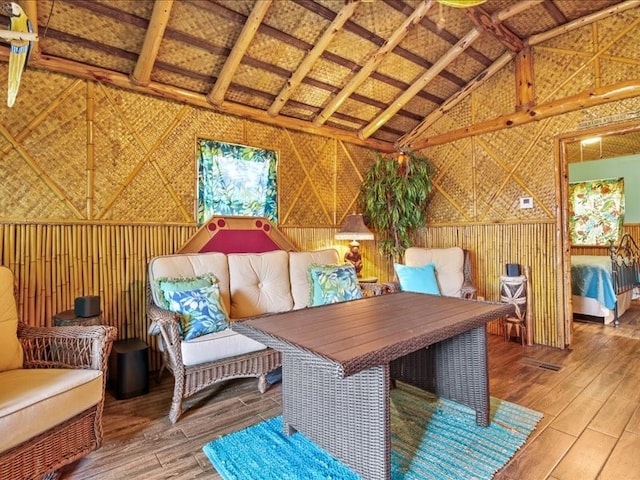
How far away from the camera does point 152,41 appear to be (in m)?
2.54

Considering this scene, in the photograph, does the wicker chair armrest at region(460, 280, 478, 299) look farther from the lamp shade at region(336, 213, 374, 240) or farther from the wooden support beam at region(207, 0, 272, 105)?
the wooden support beam at region(207, 0, 272, 105)

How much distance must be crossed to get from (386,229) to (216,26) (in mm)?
3056

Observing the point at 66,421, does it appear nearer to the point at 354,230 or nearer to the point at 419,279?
the point at 354,230

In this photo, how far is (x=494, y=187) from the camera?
13.3 feet

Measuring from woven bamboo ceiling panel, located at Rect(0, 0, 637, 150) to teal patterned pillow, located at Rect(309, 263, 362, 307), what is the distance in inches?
70.3

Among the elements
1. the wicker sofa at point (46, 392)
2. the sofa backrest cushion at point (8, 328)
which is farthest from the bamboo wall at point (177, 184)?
the wicker sofa at point (46, 392)

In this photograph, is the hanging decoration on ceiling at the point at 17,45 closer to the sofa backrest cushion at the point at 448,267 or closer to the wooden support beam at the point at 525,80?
the sofa backrest cushion at the point at 448,267

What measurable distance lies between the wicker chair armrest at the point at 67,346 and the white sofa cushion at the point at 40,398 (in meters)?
0.10

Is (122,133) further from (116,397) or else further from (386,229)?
(386,229)

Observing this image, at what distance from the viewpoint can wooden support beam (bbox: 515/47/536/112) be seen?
12.2ft

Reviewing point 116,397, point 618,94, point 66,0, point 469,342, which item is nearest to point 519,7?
point 618,94

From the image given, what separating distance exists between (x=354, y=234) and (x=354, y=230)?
7 centimetres

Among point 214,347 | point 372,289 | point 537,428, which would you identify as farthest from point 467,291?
point 214,347

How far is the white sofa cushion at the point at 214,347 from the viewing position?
217 cm
